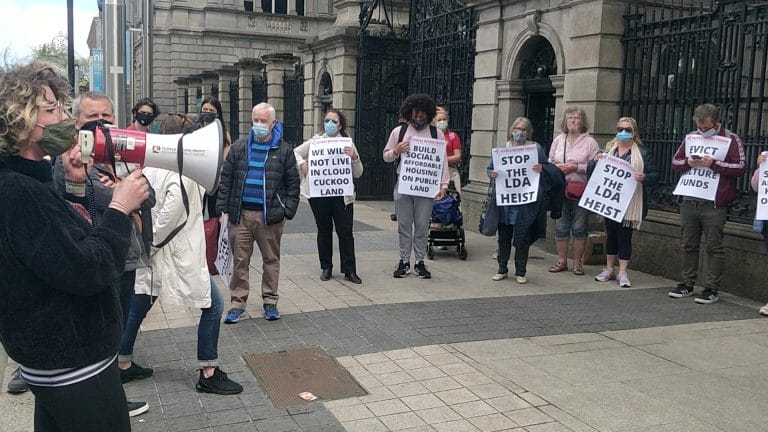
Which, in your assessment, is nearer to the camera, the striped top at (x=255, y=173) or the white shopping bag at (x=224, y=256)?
the white shopping bag at (x=224, y=256)

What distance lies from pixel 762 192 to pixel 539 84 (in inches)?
170

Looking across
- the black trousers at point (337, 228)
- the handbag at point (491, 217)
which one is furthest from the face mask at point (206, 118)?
the handbag at point (491, 217)

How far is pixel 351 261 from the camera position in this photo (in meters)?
7.91

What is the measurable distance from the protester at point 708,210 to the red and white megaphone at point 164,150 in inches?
229

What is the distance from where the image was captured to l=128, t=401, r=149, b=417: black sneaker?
427 cm

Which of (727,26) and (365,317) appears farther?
(727,26)

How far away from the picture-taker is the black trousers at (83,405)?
2.38 meters

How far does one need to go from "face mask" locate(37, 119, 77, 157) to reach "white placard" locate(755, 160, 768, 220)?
6500 mm

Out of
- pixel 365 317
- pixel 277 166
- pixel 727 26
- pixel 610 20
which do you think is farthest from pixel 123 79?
pixel 727 26

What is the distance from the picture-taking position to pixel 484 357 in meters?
5.41

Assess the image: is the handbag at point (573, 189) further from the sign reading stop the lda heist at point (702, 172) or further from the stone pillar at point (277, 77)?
the stone pillar at point (277, 77)

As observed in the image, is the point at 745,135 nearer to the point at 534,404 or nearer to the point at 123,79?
the point at 534,404

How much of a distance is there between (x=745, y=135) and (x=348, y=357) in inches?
204

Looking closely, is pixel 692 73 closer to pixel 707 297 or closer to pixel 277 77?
pixel 707 297
